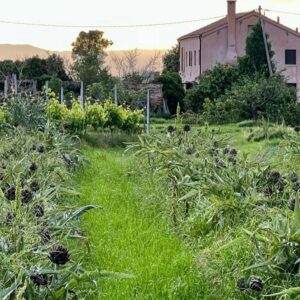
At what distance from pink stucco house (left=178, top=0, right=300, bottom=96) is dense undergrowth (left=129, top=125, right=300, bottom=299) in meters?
29.8

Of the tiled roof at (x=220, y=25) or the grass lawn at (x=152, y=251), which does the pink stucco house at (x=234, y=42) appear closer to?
the tiled roof at (x=220, y=25)

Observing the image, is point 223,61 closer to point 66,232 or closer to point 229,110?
point 229,110

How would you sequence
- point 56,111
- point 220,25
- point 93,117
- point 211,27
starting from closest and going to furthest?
point 56,111
point 93,117
point 220,25
point 211,27

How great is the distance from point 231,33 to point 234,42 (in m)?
0.54

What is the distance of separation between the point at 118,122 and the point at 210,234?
10.0 meters

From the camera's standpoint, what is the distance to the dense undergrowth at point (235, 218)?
4094mm

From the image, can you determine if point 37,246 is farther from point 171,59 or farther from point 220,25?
point 171,59

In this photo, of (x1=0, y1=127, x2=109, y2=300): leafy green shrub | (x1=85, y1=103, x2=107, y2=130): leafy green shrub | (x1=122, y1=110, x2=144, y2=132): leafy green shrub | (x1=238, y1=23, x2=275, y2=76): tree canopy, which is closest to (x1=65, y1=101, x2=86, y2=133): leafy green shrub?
(x1=85, y1=103, x2=107, y2=130): leafy green shrub

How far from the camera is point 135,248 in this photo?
5426 mm

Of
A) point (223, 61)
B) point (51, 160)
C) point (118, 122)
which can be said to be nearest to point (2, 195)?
point (51, 160)

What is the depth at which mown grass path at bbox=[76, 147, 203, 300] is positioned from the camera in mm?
4453

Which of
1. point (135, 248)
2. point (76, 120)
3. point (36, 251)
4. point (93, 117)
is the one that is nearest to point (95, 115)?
point (93, 117)

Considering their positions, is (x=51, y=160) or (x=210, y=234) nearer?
(x=210, y=234)

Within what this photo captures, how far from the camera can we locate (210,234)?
5387mm
